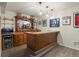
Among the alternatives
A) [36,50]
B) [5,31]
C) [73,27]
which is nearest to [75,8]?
[73,27]

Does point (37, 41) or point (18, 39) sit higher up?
point (37, 41)

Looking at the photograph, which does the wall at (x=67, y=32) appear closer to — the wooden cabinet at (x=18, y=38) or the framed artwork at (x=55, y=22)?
the framed artwork at (x=55, y=22)

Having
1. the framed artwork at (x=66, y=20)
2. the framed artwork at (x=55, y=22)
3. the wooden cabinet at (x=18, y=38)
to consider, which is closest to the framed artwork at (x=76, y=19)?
the framed artwork at (x=66, y=20)

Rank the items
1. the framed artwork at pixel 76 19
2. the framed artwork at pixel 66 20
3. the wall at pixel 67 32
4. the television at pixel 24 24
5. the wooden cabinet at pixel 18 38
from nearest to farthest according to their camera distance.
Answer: the framed artwork at pixel 76 19 < the wall at pixel 67 32 < the framed artwork at pixel 66 20 < the wooden cabinet at pixel 18 38 < the television at pixel 24 24

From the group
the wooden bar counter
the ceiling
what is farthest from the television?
the wooden bar counter

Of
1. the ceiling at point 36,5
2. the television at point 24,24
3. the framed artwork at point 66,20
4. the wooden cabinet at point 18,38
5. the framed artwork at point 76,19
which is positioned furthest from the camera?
the television at point 24,24

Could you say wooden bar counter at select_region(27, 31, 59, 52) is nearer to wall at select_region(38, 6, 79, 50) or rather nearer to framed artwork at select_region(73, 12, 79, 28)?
wall at select_region(38, 6, 79, 50)

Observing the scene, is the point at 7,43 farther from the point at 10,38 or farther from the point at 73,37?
the point at 73,37

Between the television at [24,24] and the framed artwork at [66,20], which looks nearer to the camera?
the framed artwork at [66,20]

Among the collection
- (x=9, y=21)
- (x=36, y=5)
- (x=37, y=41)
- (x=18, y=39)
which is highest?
(x=36, y=5)

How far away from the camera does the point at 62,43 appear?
196 inches

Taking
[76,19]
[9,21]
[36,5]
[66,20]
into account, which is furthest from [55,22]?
[9,21]

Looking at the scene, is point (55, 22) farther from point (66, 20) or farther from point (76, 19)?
point (76, 19)

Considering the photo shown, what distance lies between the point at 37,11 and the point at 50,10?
0.62m
